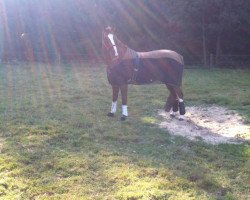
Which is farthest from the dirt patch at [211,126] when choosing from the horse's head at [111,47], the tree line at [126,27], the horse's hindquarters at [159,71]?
the tree line at [126,27]

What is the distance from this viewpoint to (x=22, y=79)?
15227 mm

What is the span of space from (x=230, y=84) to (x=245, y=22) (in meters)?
7.03

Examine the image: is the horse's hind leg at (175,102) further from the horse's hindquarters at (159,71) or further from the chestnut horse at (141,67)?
the horse's hindquarters at (159,71)

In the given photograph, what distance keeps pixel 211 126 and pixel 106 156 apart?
2947mm

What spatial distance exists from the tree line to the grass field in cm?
1057

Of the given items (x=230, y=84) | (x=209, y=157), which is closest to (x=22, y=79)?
(x=230, y=84)

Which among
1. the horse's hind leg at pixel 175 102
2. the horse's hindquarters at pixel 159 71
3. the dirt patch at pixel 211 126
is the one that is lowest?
the dirt patch at pixel 211 126

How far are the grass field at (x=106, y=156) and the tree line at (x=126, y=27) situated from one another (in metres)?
10.6

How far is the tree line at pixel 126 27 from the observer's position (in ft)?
66.0

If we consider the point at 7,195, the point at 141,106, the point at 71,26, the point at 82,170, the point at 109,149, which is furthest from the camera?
the point at 71,26

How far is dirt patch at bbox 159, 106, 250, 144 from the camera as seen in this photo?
22.8ft

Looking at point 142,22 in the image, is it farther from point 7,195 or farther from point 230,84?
point 7,195

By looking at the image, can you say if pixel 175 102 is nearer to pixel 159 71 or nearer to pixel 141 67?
pixel 159 71

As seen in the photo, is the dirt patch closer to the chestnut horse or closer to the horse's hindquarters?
the chestnut horse
